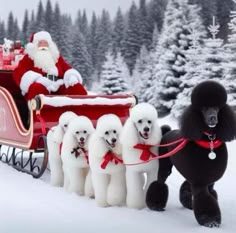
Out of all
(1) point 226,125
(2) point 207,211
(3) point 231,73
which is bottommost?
(2) point 207,211

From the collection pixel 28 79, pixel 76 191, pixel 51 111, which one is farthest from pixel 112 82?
pixel 76 191

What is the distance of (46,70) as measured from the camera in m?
6.26

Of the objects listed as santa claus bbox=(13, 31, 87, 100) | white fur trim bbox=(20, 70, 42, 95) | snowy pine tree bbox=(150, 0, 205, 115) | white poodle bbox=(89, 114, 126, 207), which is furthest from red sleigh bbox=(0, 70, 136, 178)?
snowy pine tree bbox=(150, 0, 205, 115)

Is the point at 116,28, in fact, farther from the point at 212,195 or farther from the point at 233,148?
the point at 212,195

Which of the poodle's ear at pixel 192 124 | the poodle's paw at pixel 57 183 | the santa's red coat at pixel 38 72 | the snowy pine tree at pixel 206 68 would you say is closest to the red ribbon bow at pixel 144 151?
the poodle's ear at pixel 192 124

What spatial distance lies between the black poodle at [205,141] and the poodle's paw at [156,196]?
505 millimetres

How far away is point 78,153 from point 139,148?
86cm

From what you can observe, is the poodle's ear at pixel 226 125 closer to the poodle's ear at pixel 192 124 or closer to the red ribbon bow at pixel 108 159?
the poodle's ear at pixel 192 124

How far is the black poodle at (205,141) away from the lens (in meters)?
3.01

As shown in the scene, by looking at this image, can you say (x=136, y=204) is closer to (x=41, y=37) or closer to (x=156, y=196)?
(x=156, y=196)

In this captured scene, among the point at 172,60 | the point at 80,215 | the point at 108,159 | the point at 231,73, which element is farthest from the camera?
the point at 172,60

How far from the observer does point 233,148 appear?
8.21m

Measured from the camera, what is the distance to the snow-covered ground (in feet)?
10.3

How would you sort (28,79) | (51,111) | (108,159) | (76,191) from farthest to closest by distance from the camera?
(28,79) → (51,111) → (76,191) → (108,159)
